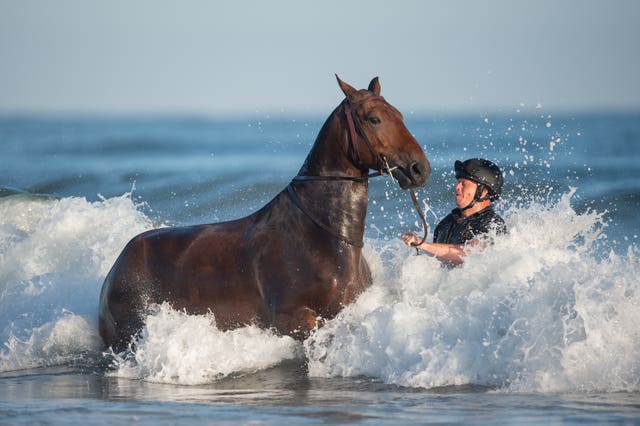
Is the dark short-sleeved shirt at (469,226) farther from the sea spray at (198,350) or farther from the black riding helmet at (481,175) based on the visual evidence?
the sea spray at (198,350)

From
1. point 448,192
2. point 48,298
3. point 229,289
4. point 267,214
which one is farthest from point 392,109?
point 448,192

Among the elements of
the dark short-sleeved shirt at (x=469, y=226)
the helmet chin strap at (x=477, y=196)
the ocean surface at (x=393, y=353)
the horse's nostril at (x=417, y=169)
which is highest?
the horse's nostril at (x=417, y=169)

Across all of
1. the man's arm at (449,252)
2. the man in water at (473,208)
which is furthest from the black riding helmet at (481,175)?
the man's arm at (449,252)

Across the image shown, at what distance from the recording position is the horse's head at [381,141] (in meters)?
6.73

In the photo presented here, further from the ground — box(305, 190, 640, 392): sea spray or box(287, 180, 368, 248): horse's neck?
box(287, 180, 368, 248): horse's neck

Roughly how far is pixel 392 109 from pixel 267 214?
1.13m

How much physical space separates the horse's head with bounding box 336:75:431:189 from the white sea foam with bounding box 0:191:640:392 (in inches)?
37.0

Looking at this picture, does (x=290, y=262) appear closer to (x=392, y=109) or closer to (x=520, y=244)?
(x=392, y=109)

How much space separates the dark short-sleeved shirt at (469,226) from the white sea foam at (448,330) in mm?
150

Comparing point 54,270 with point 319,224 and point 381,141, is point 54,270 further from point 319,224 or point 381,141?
point 381,141

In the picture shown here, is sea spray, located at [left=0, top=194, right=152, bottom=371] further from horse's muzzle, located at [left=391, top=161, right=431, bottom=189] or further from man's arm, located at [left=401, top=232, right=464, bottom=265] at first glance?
horse's muzzle, located at [left=391, top=161, right=431, bottom=189]

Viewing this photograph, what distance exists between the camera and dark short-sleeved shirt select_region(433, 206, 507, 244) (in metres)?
7.72

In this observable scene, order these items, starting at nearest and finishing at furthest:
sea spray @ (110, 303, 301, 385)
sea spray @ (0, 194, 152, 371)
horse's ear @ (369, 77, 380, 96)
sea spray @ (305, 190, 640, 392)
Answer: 1. sea spray @ (305, 190, 640, 392)
2. horse's ear @ (369, 77, 380, 96)
3. sea spray @ (110, 303, 301, 385)
4. sea spray @ (0, 194, 152, 371)

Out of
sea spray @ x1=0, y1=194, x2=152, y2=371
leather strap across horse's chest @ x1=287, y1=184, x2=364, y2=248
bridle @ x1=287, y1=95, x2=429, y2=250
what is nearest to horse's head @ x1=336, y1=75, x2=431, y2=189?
bridle @ x1=287, y1=95, x2=429, y2=250
